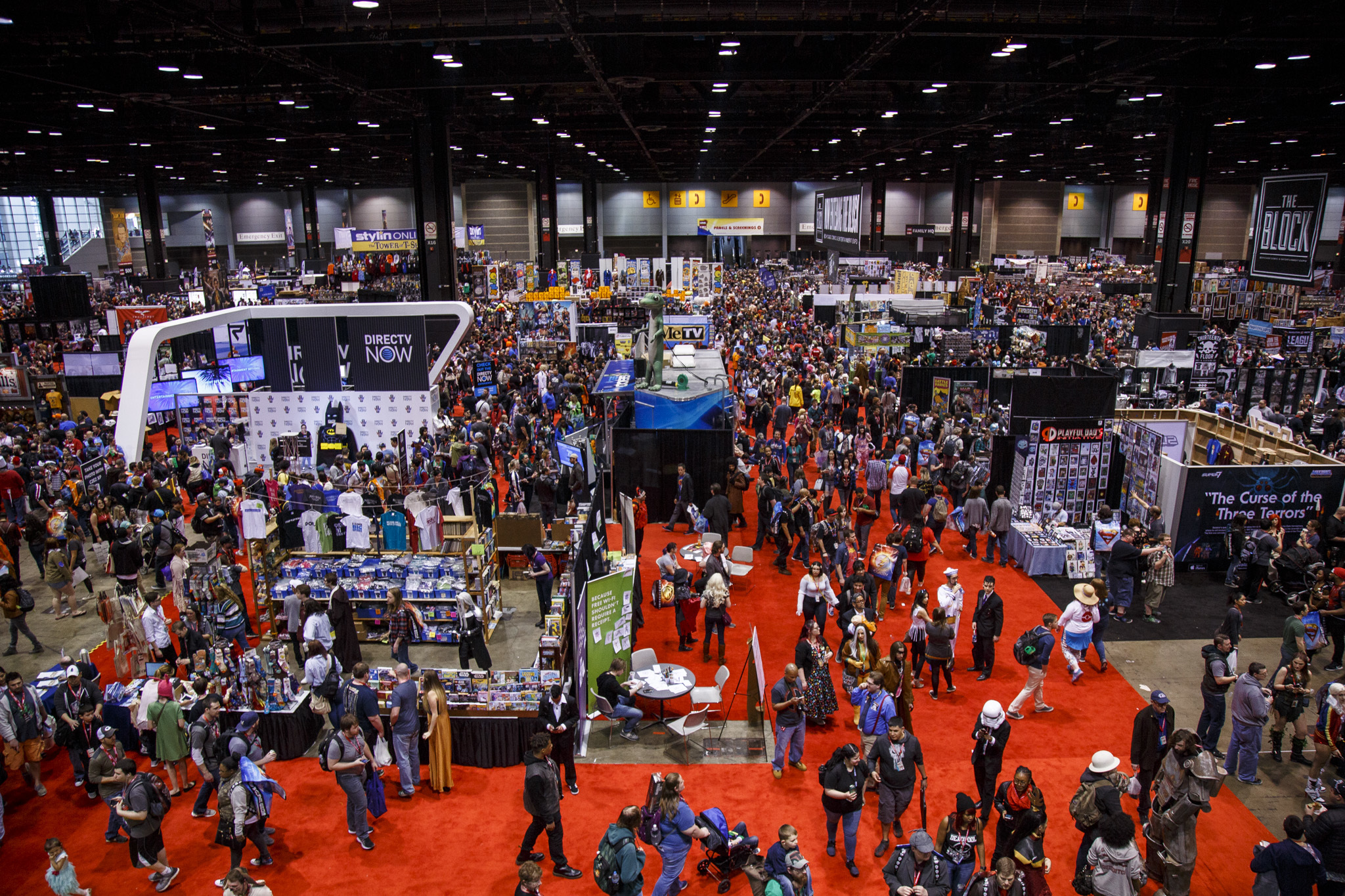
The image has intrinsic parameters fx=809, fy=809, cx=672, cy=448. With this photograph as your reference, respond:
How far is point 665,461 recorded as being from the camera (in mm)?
16047

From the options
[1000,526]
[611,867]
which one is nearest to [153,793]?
[611,867]

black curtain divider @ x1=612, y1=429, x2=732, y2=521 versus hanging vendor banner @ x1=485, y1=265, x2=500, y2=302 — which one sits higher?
hanging vendor banner @ x1=485, y1=265, x2=500, y2=302

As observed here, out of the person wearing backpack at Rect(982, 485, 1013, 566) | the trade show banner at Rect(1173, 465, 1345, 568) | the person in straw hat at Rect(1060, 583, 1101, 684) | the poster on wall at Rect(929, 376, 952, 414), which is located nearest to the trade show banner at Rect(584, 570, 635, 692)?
the person in straw hat at Rect(1060, 583, 1101, 684)

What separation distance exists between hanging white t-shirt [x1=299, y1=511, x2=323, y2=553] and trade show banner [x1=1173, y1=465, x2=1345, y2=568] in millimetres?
14224

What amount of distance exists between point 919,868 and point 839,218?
28955mm

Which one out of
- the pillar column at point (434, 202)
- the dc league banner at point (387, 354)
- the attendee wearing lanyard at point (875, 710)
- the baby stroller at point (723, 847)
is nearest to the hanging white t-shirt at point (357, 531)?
the dc league banner at point (387, 354)

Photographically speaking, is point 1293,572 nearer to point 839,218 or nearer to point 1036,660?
point 1036,660

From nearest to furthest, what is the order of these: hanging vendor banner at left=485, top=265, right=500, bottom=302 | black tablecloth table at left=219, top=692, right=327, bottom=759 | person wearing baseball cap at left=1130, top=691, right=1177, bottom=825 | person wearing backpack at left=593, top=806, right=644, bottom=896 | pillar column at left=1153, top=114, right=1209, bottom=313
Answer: person wearing backpack at left=593, top=806, right=644, bottom=896 → person wearing baseball cap at left=1130, top=691, right=1177, bottom=825 → black tablecloth table at left=219, top=692, right=327, bottom=759 → pillar column at left=1153, top=114, right=1209, bottom=313 → hanging vendor banner at left=485, top=265, right=500, bottom=302

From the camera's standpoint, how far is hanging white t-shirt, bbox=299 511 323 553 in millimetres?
13375

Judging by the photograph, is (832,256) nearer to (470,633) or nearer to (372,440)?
(372,440)

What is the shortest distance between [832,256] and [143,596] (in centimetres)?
3484

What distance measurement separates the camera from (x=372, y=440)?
1880 centimetres

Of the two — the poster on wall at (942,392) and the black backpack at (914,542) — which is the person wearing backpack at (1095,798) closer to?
the black backpack at (914,542)

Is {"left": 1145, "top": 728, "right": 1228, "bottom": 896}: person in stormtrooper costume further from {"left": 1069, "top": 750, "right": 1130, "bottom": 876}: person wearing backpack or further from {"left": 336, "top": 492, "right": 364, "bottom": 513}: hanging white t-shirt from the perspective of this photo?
{"left": 336, "top": 492, "right": 364, "bottom": 513}: hanging white t-shirt
